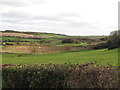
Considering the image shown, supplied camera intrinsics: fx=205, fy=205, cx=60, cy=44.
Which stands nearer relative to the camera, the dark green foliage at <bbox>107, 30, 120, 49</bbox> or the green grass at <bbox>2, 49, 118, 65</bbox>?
the green grass at <bbox>2, 49, 118, 65</bbox>

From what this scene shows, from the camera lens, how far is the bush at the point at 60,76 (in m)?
8.37

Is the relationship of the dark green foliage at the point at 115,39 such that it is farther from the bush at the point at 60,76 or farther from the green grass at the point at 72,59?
the bush at the point at 60,76

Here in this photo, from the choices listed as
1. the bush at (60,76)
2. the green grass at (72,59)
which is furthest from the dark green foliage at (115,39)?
the bush at (60,76)

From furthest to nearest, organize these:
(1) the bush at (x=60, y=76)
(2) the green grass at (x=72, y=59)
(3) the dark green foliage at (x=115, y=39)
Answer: (3) the dark green foliage at (x=115, y=39) < (2) the green grass at (x=72, y=59) < (1) the bush at (x=60, y=76)

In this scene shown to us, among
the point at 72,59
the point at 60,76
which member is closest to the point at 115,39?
the point at 72,59

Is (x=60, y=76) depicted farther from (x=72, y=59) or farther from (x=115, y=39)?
(x=115, y=39)

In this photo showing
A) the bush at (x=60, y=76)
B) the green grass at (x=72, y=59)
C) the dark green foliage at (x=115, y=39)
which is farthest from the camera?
the dark green foliage at (x=115, y=39)

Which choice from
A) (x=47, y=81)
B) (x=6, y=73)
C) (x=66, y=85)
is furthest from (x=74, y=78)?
(x=6, y=73)

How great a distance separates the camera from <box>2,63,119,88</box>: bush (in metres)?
8.37

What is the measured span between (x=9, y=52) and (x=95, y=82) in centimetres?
4535

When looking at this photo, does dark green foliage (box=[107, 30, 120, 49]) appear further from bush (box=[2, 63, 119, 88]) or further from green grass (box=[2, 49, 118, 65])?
bush (box=[2, 63, 119, 88])

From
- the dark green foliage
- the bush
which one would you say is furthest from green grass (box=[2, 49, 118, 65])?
the dark green foliage

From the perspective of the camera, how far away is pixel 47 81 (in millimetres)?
9234

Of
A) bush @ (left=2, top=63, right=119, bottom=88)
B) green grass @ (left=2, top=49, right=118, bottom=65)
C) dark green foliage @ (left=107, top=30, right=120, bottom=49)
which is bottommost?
green grass @ (left=2, top=49, right=118, bottom=65)
